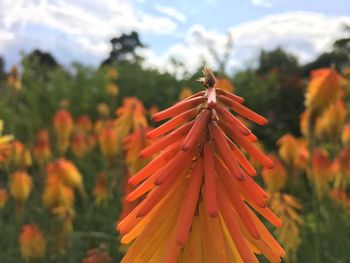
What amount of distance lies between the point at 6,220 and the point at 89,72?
25.3 feet

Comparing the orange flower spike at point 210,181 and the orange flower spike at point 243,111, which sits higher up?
the orange flower spike at point 243,111

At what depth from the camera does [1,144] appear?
326cm

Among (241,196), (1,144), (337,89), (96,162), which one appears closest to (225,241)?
(241,196)

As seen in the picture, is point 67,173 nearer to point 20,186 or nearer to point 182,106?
point 20,186

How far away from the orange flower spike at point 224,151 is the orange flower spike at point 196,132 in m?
0.04

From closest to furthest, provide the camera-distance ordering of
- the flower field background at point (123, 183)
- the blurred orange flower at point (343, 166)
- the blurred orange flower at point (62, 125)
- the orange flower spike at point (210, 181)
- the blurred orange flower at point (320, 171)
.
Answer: the orange flower spike at point (210, 181), the flower field background at point (123, 183), the blurred orange flower at point (320, 171), the blurred orange flower at point (343, 166), the blurred orange flower at point (62, 125)

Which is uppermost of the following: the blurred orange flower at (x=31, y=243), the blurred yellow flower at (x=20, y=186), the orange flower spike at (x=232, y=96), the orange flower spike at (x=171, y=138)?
the orange flower spike at (x=232, y=96)

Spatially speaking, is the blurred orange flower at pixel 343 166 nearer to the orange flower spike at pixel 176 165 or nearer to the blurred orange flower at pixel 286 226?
the blurred orange flower at pixel 286 226

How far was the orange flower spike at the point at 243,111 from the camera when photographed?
1287 mm

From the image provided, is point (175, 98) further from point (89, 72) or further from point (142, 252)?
point (142, 252)

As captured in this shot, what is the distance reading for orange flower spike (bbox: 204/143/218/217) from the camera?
1.12m

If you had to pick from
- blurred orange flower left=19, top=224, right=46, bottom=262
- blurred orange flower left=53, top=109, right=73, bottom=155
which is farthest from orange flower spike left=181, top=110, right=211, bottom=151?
blurred orange flower left=53, top=109, right=73, bottom=155

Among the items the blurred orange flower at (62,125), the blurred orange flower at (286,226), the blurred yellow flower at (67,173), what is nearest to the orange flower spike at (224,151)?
the blurred orange flower at (286,226)

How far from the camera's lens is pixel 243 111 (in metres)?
1.31
